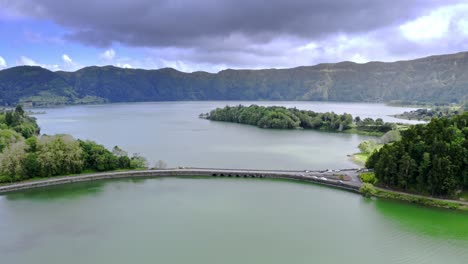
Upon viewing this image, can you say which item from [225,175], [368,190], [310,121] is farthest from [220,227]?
[310,121]

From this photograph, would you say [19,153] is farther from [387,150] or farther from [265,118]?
[265,118]

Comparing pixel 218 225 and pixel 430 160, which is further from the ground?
pixel 430 160

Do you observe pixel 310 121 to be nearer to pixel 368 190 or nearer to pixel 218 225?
pixel 368 190

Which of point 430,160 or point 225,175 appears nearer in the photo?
point 430,160

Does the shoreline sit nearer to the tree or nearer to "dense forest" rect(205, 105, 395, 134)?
the tree

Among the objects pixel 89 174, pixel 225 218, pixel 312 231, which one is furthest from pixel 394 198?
pixel 89 174

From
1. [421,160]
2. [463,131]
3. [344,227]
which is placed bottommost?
[344,227]

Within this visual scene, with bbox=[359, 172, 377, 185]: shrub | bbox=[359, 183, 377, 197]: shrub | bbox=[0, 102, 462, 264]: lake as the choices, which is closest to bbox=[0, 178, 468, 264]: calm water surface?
bbox=[0, 102, 462, 264]: lake
